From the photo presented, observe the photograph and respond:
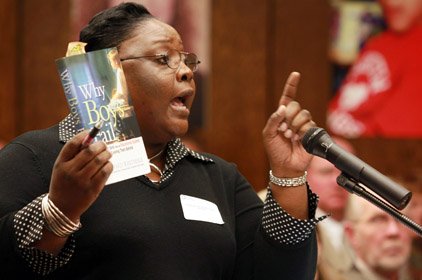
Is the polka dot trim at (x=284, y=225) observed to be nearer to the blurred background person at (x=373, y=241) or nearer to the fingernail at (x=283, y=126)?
the fingernail at (x=283, y=126)

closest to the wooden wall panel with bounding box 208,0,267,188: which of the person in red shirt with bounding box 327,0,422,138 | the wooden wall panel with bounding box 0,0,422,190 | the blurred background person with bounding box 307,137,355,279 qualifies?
the wooden wall panel with bounding box 0,0,422,190

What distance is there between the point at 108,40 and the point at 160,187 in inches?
14.1

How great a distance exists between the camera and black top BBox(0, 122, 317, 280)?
150 cm

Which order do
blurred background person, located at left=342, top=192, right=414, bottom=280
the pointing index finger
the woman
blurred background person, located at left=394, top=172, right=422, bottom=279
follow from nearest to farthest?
1. the woman
2. the pointing index finger
3. blurred background person, located at left=342, top=192, right=414, bottom=280
4. blurred background person, located at left=394, top=172, right=422, bottom=279

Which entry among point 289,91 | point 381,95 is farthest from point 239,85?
point 289,91

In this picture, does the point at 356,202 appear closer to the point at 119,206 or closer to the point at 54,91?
the point at 54,91

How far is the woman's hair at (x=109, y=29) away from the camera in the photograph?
1.78m

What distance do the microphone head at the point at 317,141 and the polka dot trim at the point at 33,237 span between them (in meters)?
0.52

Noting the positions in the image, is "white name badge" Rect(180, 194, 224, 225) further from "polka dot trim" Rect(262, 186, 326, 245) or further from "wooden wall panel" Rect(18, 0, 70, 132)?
"wooden wall panel" Rect(18, 0, 70, 132)

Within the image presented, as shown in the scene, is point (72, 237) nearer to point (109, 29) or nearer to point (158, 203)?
point (158, 203)

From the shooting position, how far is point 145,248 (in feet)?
5.24

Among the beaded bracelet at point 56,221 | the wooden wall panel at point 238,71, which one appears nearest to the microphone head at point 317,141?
the beaded bracelet at point 56,221

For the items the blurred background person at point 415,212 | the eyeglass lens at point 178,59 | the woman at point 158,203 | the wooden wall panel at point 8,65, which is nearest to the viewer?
the woman at point 158,203

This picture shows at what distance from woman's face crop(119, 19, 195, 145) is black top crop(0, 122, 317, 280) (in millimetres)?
113
